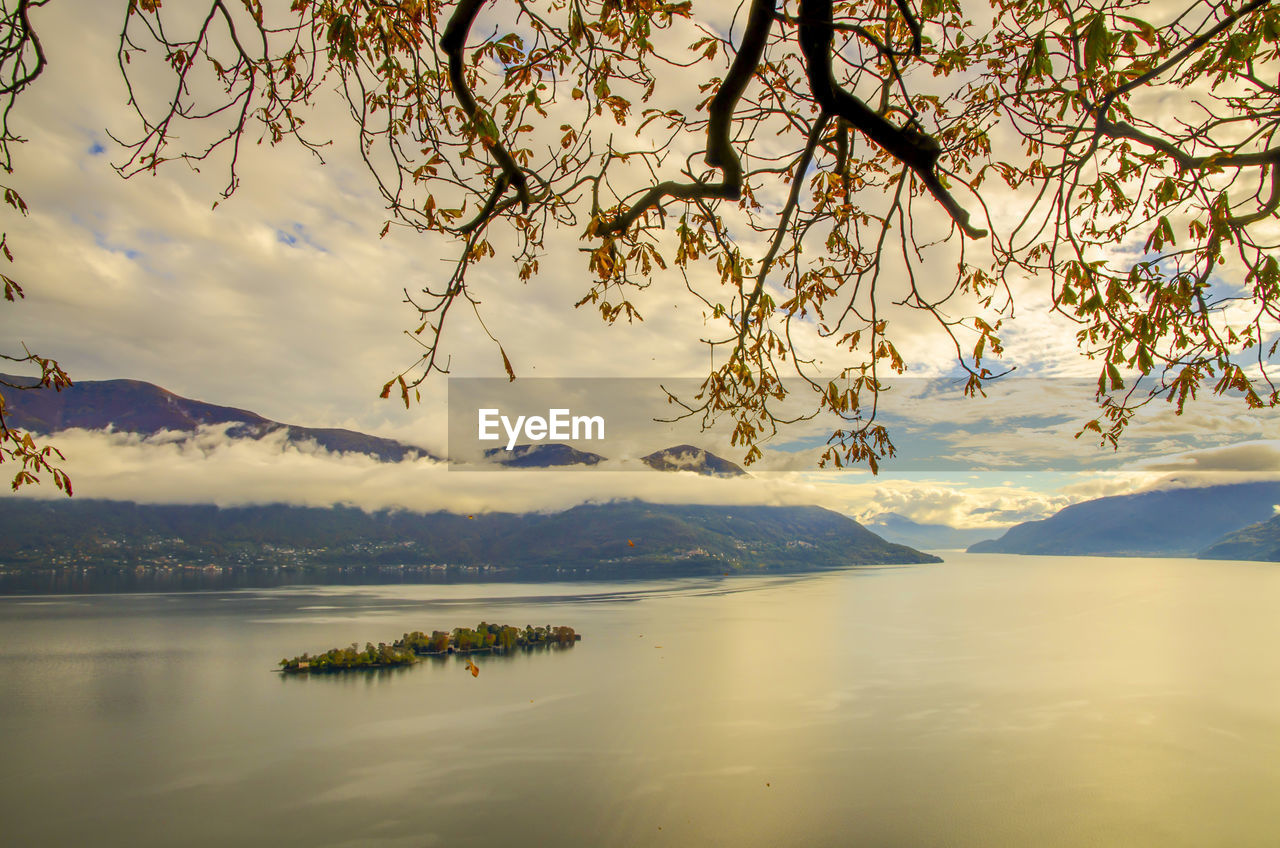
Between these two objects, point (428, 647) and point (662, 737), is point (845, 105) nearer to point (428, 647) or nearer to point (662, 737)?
point (662, 737)

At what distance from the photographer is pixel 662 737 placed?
46.3 m

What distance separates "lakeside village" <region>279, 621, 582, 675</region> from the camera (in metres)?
63.8

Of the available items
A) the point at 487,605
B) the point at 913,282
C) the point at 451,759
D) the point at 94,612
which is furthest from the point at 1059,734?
the point at 94,612

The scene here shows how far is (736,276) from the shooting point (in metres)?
4.28

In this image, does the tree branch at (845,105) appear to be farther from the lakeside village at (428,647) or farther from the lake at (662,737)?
the lakeside village at (428,647)

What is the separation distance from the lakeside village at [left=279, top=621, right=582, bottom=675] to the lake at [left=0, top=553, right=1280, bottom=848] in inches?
84.1

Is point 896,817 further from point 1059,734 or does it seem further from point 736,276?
point 736,276

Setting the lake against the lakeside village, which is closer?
the lake

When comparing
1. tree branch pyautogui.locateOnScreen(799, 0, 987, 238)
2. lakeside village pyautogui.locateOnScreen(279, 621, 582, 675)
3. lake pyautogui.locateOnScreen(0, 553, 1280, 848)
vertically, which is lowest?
lake pyautogui.locateOnScreen(0, 553, 1280, 848)

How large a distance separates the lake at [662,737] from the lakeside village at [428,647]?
84.1 inches

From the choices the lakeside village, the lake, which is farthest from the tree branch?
the lakeside village

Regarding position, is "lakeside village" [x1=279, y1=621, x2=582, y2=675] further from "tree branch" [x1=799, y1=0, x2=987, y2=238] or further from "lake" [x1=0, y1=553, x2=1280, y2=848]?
"tree branch" [x1=799, y1=0, x2=987, y2=238]

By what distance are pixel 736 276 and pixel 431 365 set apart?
194 cm

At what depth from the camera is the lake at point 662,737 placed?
3422 cm
